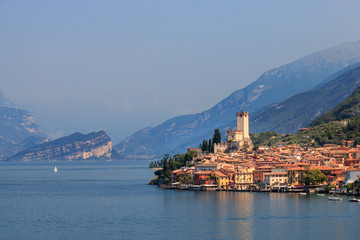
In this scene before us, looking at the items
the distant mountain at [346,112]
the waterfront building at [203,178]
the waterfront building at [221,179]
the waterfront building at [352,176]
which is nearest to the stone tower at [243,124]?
the waterfront building at [203,178]

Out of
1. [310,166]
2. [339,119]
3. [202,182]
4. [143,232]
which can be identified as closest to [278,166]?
[310,166]

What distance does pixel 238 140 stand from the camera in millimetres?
122375

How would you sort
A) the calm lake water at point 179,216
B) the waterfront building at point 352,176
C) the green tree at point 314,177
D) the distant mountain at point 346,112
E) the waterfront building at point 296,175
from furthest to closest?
1. the distant mountain at point 346,112
2. the waterfront building at point 296,175
3. the green tree at point 314,177
4. the waterfront building at point 352,176
5. the calm lake water at point 179,216

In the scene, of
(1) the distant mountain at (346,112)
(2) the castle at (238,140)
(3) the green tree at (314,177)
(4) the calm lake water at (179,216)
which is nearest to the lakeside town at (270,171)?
(3) the green tree at (314,177)

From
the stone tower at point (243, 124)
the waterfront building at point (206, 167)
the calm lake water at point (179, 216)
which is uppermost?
the stone tower at point (243, 124)

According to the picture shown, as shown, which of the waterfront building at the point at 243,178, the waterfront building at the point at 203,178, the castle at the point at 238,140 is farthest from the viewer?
the castle at the point at 238,140

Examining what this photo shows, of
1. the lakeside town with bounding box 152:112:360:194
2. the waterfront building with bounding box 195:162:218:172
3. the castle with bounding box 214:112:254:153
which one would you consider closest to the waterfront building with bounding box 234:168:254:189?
the lakeside town with bounding box 152:112:360:194

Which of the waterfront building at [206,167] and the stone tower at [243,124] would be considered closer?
the waterfront building at [206,167]

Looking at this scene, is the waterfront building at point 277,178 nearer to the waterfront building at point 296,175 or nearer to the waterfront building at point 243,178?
the waterfront building at point 296,175

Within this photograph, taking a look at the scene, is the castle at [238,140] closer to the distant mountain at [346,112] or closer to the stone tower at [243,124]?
the stone tower at [243,124]

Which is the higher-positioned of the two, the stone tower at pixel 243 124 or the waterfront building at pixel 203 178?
the stone tower at pixel 243 124

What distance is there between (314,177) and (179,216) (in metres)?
29.1

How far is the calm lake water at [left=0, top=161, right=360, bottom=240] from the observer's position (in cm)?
5231

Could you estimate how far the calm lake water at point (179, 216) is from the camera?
52312mm
